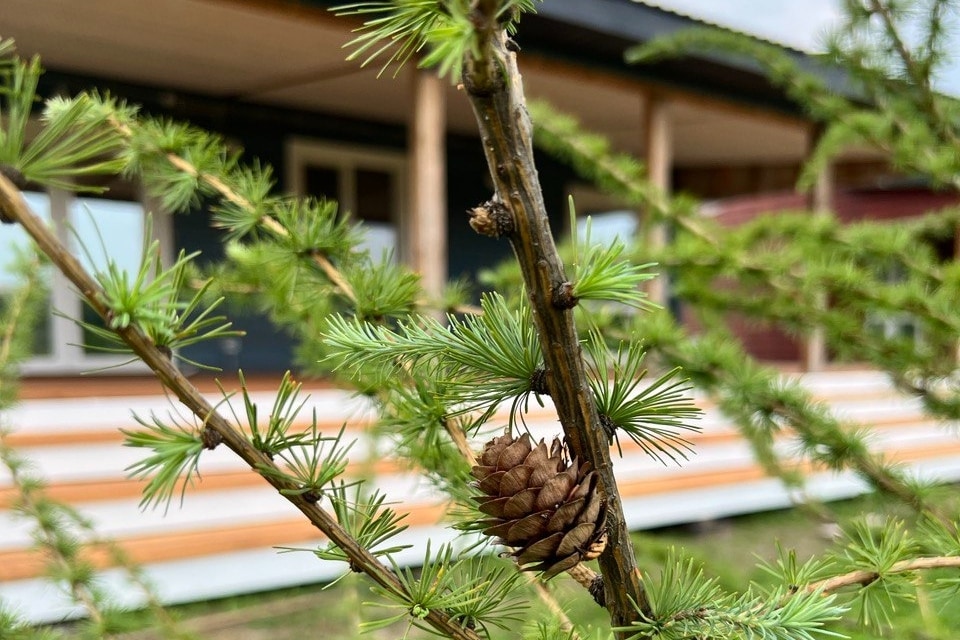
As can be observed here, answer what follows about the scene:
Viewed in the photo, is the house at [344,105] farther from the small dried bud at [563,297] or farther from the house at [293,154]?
the small dried bud at [563,297]

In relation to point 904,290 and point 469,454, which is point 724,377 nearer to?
point 904,290

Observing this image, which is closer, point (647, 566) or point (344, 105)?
point (647, 566)

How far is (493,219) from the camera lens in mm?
328

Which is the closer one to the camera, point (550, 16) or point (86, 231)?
point (550, 16)

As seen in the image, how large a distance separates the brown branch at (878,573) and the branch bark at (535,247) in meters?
0.13

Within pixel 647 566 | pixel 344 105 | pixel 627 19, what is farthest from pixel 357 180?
pixel 647 566

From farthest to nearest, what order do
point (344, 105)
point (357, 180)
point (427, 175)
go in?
point (357, 180)
point (344, 105)
point (427, 175)

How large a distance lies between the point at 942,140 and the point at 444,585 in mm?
1106

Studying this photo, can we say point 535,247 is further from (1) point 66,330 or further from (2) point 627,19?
(1) point 66,330

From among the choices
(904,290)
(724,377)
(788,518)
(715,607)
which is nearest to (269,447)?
(715,607)

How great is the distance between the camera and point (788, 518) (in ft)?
17.4

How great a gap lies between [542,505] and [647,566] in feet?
6.21

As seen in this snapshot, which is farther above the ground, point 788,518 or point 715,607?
point 715,607

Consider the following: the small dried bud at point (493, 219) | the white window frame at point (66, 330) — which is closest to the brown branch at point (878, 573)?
the small dried bud at point (493, 219)
